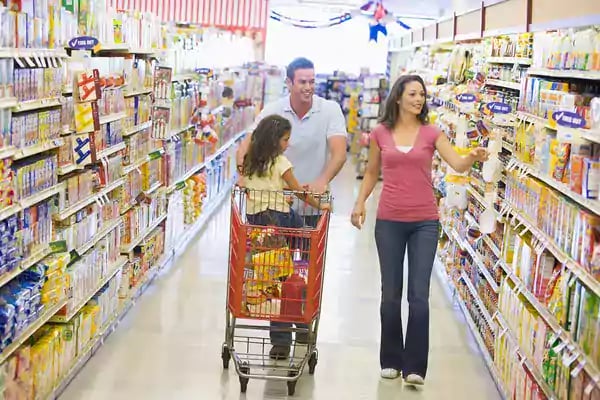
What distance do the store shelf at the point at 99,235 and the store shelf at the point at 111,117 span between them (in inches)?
26.9

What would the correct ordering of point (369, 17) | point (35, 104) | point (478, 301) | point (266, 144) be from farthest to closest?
point (369, 17) < point (478, 301) < point (266, 144) < point (35, 104)

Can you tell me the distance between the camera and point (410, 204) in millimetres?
5102

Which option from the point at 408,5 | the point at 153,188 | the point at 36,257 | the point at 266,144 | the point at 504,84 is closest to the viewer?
the point at 36,257

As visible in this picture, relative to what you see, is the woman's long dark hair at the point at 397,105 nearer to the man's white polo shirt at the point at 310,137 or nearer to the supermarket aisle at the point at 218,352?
the man's white polo shirt at the point at 310,137

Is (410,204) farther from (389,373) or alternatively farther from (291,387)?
(291,387)

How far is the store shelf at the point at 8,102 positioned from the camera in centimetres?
384

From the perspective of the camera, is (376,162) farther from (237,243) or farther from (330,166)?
(237,243)

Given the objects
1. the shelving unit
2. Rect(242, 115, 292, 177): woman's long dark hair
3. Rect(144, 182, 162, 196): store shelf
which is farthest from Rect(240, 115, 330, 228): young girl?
Rect(144, 182, 162, 196): store shelf

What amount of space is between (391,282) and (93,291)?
1.78 metres

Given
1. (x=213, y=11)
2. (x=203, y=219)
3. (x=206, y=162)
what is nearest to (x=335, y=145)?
(x=206, y=162)

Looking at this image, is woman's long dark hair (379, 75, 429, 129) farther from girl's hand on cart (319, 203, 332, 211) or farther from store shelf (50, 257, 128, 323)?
store shelf (50, 257, 128, 323)

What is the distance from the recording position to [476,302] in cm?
643

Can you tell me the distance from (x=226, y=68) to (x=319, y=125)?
761 cm

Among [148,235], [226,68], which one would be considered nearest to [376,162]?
[148,235]
